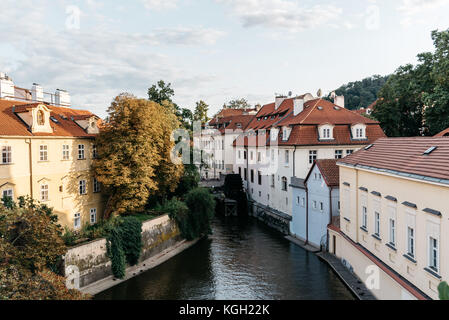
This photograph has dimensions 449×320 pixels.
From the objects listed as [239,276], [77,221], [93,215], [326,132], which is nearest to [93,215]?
[93,215]

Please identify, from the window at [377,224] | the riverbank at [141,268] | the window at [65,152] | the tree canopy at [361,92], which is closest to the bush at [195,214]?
the riverbank at [141,268]

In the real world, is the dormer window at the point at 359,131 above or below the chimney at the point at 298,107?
below

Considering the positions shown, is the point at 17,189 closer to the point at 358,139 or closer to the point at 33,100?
the point at 33,100

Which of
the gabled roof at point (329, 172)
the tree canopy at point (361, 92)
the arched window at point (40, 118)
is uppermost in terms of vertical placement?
the tree canopy at point (361, 92)

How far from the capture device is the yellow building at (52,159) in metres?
19.0

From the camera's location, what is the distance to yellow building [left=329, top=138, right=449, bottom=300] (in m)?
10.4

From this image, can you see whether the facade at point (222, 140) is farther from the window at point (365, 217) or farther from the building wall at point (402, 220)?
the window at point (365, 217)

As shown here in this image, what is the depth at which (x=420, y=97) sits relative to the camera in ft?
Answer: 104

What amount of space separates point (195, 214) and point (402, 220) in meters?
17.1

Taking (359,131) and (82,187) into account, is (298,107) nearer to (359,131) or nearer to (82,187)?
(359,131)

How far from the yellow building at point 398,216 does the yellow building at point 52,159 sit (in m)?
15.7

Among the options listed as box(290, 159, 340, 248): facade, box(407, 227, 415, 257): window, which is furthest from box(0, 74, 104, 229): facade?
box(407, 227, 415, 257): window

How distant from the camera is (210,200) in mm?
27734
